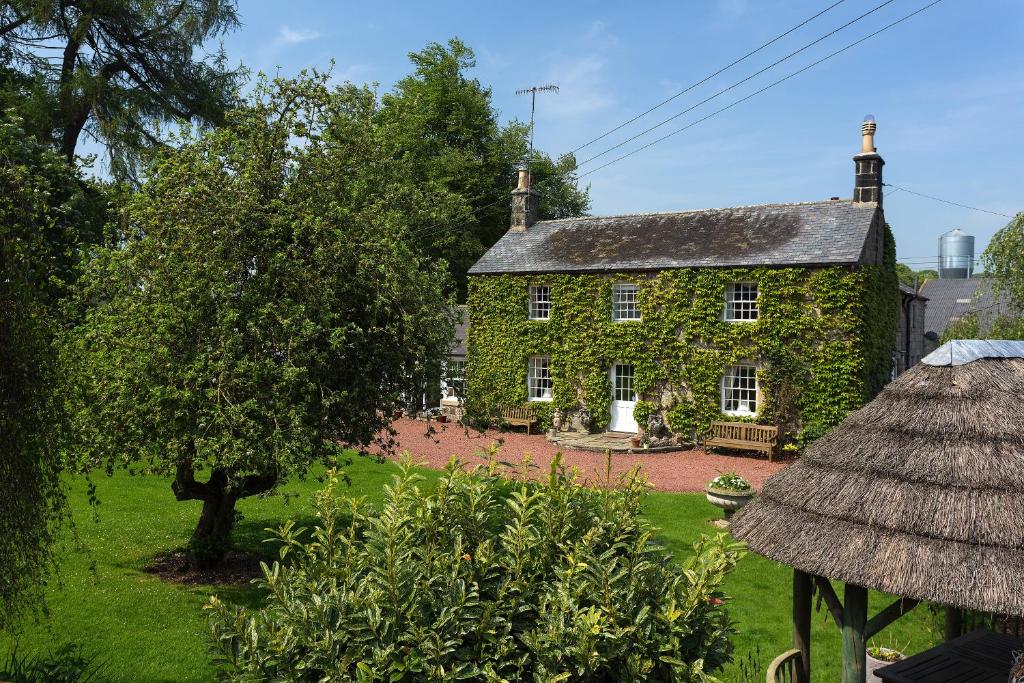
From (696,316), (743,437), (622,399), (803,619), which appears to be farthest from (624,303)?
(803,619)

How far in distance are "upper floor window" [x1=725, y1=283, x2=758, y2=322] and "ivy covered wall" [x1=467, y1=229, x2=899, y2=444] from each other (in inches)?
15.4

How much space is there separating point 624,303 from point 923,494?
1936 centimetres

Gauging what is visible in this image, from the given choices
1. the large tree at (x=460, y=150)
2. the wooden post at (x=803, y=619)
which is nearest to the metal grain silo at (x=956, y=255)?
the large tree at (x=460, y=150)

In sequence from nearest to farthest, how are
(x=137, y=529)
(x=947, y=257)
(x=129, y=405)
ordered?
(x=129, y=405)
(x=137, y=529)
(x=947, y=257)

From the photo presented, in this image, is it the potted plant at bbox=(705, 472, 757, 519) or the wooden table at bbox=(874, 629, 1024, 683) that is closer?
the wooden table at bbox=(874, 629, 1024, 683)

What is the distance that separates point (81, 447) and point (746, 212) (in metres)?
22.9

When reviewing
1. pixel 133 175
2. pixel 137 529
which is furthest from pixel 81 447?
pixel 133 175

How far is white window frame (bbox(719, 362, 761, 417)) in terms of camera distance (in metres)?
23.5

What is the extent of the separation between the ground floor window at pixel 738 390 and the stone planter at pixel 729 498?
9.45m

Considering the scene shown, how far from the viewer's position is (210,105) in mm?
28500

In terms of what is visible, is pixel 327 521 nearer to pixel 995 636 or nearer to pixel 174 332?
pixel 174 332

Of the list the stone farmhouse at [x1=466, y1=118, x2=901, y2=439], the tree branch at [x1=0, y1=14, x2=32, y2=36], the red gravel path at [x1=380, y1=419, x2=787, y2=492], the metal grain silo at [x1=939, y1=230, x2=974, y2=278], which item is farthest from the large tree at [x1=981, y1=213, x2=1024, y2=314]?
the metal grain silo at [x1=939, y1=230, x2=974, y2=278]

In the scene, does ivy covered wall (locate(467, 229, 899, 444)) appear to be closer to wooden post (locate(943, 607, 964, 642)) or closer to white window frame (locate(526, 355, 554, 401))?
white window frame (locate(526, 355, 554, 401))

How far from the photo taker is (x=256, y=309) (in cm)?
921
